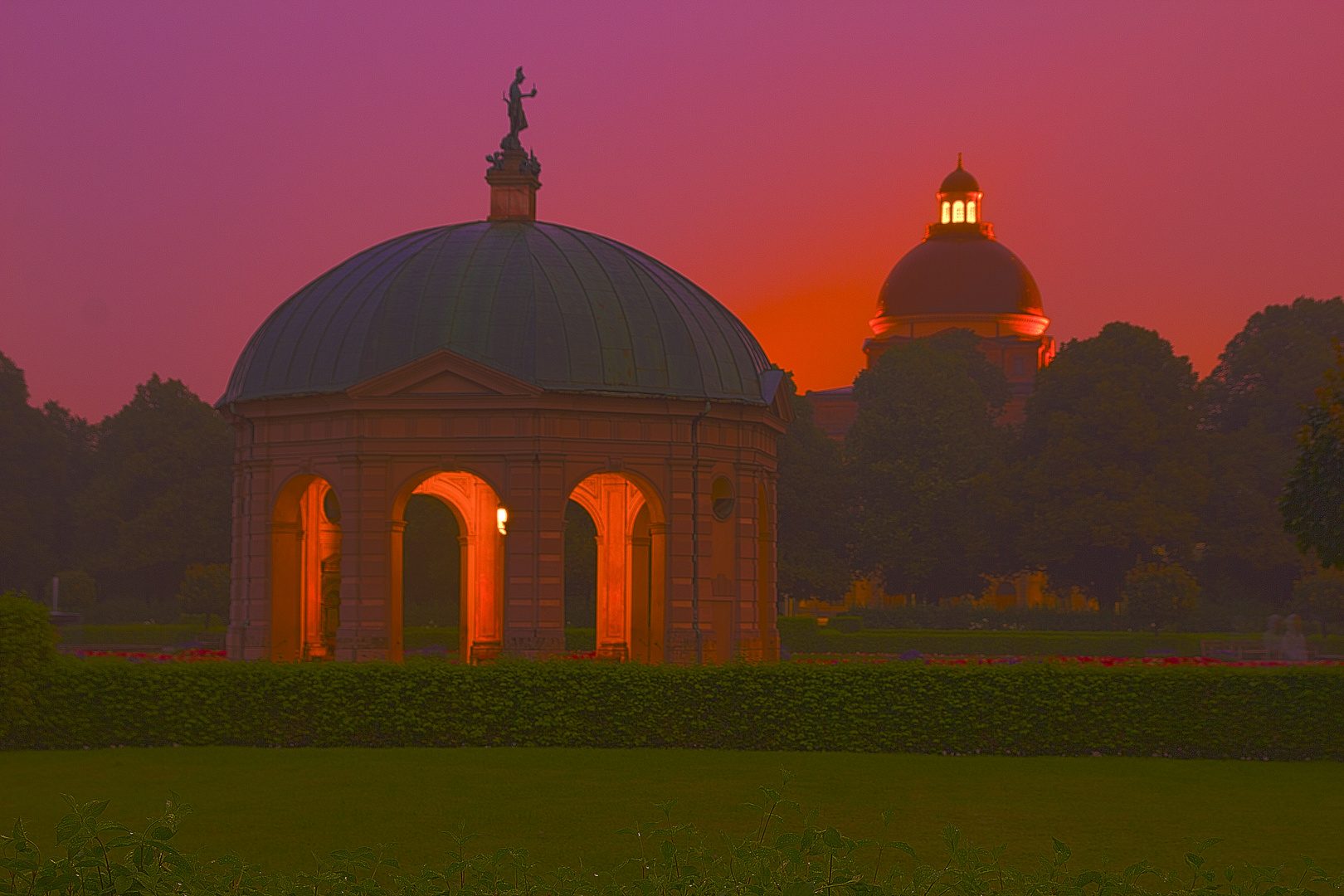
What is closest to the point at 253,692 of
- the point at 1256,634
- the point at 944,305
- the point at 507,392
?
the point at 507,392

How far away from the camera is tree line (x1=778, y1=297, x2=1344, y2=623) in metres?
68.5

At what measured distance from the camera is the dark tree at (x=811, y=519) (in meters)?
73.4

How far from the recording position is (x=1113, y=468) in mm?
68625

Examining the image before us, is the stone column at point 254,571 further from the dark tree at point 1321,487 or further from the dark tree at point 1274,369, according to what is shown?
the dark tree at point 1274,369

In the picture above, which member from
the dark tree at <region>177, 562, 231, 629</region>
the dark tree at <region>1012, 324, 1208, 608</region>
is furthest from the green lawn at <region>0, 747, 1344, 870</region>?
the dark tree at <region>1012, 324, 1208, 608</region>

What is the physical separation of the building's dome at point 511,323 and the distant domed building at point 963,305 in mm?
71842

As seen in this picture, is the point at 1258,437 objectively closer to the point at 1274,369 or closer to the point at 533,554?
the point at 1274,369

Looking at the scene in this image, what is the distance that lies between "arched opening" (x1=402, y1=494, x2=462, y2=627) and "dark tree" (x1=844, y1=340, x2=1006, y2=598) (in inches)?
742

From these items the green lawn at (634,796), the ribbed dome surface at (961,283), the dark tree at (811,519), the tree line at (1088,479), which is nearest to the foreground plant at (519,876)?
the green lawn at (634,796)

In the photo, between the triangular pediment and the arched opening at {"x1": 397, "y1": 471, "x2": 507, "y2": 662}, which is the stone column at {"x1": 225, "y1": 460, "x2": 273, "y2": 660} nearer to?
the arched opening at {"x1": 397, "y1": 471, "x2": 507, "y2": 662}

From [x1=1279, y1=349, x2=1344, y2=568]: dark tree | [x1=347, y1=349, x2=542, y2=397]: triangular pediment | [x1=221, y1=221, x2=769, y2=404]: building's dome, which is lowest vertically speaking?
[x1=1279, y1=349, x2=1344, y2=568]: dark tree

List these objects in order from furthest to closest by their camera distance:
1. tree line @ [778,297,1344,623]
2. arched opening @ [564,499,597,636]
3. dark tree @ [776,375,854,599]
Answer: dark tree @ [776,375,854,599], tree line @ [778,297,1344,623], arched opening @ [564,499,597,636]

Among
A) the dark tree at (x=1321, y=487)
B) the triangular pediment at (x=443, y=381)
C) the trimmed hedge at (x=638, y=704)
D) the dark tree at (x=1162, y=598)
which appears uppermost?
the triangular pediment at (x=443, y=381)

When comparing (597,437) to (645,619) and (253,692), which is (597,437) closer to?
(645,619)
